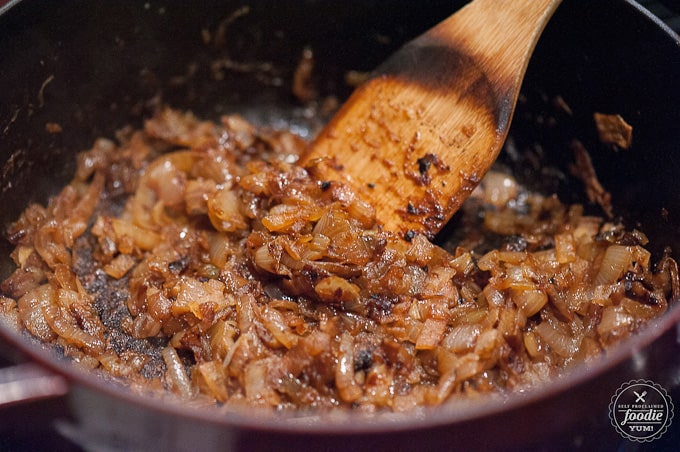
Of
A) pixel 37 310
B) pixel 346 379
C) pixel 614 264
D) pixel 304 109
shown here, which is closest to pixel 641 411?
pixel 614 264

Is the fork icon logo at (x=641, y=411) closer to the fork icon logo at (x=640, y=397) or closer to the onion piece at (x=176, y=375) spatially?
the fork icon logo at (x=640, y=397)

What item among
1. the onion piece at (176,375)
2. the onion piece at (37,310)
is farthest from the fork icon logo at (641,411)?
the onion piece at (37,310)

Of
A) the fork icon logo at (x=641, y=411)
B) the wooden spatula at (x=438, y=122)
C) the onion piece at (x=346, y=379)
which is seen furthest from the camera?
the wooden spatula at (x=438, y=122)

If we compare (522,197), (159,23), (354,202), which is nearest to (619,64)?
(522,197)

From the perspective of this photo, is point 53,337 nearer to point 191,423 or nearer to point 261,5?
point 191,423

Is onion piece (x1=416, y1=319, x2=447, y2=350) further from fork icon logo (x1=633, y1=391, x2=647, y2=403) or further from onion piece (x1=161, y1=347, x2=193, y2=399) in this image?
onion piece (x1=161, y1=347, x2=193, y2=399)

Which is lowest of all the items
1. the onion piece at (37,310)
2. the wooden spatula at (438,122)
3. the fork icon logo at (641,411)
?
the fork icon logo at (641,411)
